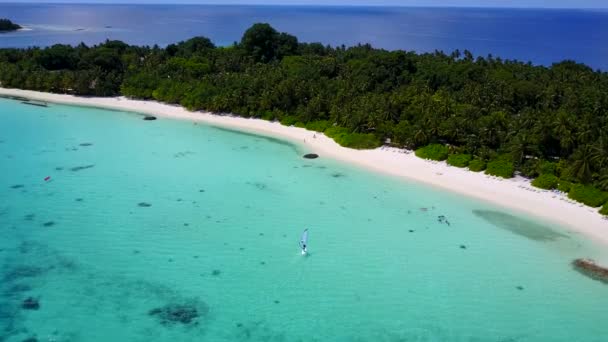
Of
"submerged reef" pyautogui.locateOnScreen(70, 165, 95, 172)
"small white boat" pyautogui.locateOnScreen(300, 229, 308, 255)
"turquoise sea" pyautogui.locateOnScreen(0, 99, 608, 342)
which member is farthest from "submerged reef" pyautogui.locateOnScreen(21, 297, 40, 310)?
"submerged reef" pyautogui.locateOnScreen(70, 165, 95, 172)

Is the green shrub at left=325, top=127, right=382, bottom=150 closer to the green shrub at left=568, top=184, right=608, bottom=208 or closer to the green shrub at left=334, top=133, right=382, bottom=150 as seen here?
the green shrub at left=334, top=133, right=382, bottom=150

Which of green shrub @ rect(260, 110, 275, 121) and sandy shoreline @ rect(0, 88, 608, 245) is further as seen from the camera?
green shrub @ rect(260, 110, 275, 121)

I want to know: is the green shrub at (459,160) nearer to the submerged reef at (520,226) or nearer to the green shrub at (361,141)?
the green shrub at (361,141)

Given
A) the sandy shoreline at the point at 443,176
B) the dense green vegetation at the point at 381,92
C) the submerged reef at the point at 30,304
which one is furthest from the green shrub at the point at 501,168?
the submerged reef at the point at 30,304

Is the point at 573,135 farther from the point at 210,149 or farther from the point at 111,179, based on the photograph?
the point at 111,179

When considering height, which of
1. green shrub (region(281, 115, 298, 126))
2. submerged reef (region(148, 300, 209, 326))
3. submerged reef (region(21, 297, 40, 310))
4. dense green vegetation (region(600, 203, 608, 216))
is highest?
green shrub (region(281, 115, 298, 126))

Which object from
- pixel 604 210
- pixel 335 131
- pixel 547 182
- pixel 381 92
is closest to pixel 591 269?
pixel 604 210

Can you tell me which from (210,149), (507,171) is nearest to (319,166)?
(210,149)
